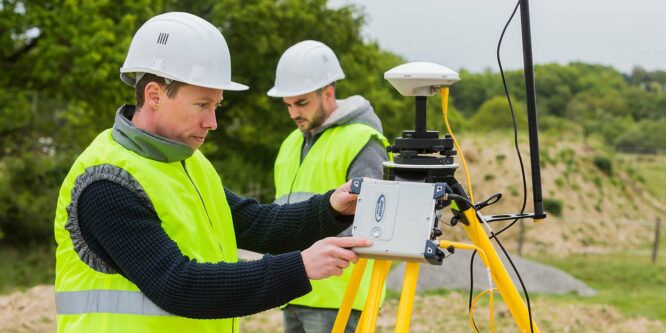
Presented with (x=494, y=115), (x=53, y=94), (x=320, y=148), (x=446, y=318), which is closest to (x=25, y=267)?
(x=53, y=94)

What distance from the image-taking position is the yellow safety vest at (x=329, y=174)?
3.55m

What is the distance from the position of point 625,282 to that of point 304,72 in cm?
1104

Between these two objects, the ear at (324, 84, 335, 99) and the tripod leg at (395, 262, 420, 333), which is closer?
the tripod leg at (395, 262, 420, 333)

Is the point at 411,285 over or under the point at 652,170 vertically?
over

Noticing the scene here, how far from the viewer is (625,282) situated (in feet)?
44.3

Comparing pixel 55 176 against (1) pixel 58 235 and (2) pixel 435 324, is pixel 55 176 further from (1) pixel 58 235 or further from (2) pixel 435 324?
(1) pixel 58 235

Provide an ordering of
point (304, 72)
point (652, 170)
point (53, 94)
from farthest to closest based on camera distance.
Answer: point (652, 170) < point (53, 94) < point (304, 72)

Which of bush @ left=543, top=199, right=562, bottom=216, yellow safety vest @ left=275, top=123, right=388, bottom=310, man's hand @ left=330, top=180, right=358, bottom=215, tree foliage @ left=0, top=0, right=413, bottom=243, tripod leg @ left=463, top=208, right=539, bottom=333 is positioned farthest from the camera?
bush @ left=543, top=199, right=562, bottom=216

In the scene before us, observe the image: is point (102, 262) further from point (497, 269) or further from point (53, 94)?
point (53, 94)

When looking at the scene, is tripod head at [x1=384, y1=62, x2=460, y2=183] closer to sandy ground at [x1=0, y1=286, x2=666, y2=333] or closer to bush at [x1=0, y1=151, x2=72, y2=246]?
sandy ground at [x1=0, y1=286, x2=666, y2=333]

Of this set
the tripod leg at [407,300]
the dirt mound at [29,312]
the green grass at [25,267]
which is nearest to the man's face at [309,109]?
the tripod leg at [407,300]

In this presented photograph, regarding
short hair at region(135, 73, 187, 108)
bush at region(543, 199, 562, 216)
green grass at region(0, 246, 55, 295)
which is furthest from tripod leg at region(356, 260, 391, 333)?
bush at region(543, 199, 562, 216)

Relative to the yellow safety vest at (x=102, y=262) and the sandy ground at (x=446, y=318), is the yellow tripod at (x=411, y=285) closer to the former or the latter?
the yellow safety vest at (x=102, y=262)

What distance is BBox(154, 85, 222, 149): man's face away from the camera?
222cm
